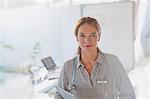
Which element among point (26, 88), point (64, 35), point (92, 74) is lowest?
point (26, 88)

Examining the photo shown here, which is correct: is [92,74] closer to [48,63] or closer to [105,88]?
[105,88]

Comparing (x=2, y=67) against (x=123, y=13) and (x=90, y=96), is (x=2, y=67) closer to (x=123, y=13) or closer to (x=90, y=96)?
(x=123, y=13)

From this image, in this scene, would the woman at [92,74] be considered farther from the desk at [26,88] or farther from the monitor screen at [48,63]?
the monitor screen at [48,63]

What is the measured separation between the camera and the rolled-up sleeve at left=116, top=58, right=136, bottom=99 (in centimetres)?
134

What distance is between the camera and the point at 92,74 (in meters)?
1.32

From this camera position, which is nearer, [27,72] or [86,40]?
[86,40]

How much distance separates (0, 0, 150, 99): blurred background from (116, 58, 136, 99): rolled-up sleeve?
1331 millimetres

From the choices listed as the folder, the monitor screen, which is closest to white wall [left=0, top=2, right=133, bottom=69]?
the monitor screen

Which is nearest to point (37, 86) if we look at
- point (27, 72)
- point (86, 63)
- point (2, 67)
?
point (27, 72)

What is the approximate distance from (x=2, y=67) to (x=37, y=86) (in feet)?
2.28

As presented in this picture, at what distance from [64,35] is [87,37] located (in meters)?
1.73

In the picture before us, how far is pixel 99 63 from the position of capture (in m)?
1.33

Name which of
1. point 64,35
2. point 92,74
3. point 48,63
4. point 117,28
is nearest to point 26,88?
point 48,63

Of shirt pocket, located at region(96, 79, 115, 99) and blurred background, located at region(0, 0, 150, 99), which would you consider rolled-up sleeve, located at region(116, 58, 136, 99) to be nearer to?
shirt pocket, located at region(96, 79, 115, 99)
